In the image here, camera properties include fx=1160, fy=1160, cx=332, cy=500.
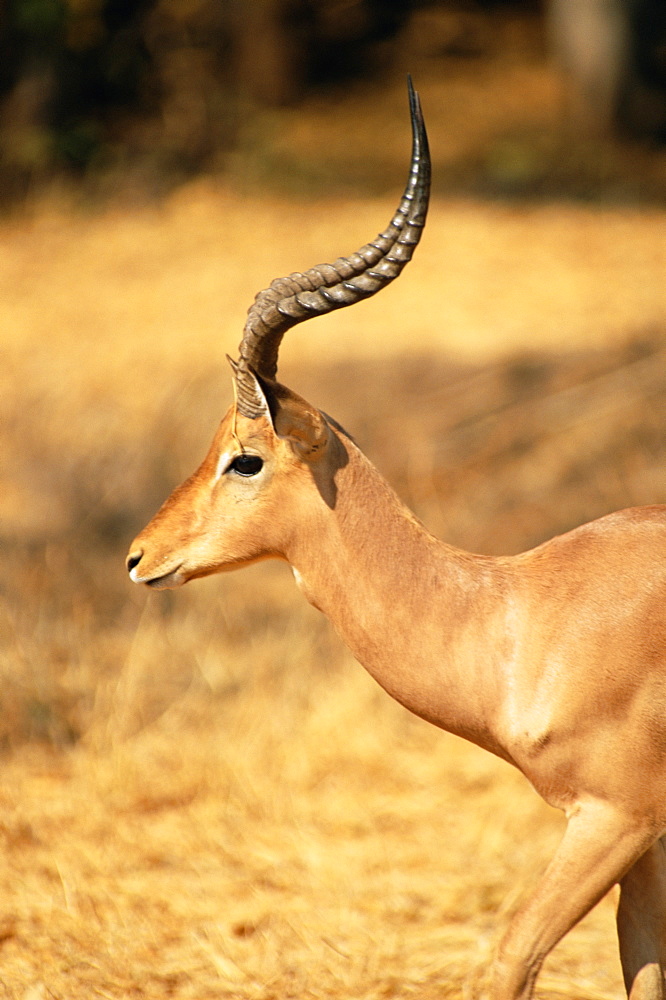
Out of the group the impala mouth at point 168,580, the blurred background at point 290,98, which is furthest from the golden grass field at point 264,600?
the impala mouth at point 168,580

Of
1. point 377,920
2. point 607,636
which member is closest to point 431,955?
point 377,920

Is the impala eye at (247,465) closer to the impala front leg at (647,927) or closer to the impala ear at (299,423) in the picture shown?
the impala ear at (299,423)

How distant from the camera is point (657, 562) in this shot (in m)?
3.67

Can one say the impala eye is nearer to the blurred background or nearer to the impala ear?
the impala ear

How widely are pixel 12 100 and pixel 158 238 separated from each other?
298 cm

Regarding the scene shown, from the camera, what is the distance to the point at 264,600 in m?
9.00

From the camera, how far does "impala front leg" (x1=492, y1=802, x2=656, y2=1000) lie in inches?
137

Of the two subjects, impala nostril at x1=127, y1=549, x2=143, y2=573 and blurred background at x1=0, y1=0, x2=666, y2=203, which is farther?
blurred background at x1=0, y1=0, x2=666, y2=203

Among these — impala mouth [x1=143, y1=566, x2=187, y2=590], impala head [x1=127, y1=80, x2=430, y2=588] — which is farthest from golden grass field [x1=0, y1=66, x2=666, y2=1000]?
impala head [x1=127, y1=80, x2=430, y2=588]

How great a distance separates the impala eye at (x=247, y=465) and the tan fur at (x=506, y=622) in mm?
26

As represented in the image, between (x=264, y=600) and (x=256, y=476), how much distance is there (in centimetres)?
536

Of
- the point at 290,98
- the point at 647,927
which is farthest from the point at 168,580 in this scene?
the point at 290,98

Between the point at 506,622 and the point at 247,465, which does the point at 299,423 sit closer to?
the point at 247,465

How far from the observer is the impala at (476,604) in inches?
138
